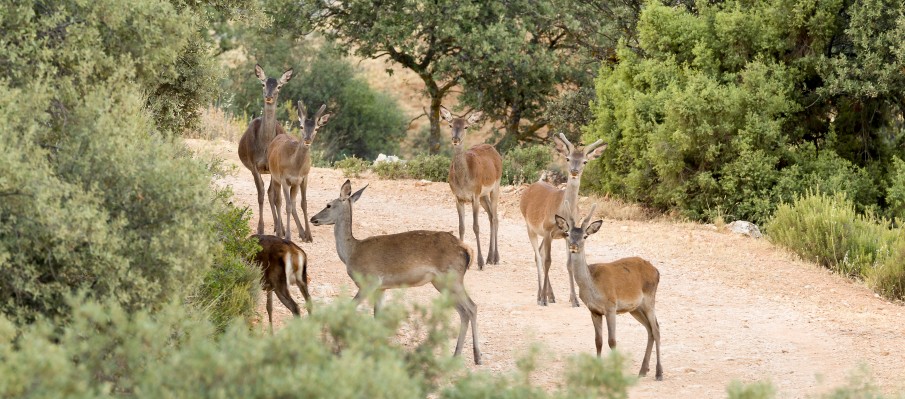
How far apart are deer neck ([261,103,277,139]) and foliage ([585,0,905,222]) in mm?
6011

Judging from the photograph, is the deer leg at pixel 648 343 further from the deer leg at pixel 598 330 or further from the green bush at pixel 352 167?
the green bush at pixel 352 167

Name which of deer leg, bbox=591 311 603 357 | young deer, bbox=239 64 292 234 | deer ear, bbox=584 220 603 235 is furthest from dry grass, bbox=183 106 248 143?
deer leg, bbox=591 311 603 357

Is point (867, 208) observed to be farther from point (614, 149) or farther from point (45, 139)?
point (45, 139)

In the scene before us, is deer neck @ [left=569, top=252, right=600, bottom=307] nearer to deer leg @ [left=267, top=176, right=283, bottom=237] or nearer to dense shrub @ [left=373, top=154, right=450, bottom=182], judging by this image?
deer leg @ [left=267, top=176, right=283, bottom=237]

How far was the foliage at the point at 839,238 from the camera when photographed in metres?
12.8

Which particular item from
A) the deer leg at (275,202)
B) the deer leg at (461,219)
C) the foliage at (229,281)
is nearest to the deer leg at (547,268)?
the deer leg at (461,219)

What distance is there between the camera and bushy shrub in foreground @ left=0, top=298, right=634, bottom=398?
4.49 m

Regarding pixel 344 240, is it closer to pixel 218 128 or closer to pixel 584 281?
pixel 584 281

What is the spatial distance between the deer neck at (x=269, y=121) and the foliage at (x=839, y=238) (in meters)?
6.78

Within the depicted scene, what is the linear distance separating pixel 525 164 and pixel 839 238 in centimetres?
825

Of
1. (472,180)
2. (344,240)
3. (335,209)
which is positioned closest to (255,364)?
(344,240)

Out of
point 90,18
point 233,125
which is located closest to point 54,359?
point 90,18

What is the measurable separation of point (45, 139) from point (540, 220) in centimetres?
575

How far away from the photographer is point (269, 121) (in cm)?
1426
